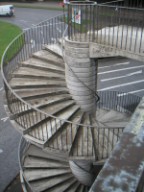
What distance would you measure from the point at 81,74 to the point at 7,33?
65.2ft

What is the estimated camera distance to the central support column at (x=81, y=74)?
705cm

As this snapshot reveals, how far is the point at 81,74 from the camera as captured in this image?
7.30 meters

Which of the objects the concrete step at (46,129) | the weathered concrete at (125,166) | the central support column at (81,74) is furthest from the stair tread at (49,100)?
the weathered concrete at (125,166)

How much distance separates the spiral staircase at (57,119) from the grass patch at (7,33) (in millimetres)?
13510

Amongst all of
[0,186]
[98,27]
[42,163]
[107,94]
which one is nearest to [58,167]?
[42,163]

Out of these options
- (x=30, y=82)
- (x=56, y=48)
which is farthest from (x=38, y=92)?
(x=56, y=48)

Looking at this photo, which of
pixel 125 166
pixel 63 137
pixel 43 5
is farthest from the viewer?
pixel 43 5

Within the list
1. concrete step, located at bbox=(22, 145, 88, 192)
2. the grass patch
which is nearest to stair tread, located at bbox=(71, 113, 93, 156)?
concrete step, located at bbox=(22, 145, 88, 192)

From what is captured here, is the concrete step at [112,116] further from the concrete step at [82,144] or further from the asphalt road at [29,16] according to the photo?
the asphalt road at [29,16]

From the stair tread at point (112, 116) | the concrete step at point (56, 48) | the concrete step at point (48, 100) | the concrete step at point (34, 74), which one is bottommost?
the stair tread at point (112, 116)

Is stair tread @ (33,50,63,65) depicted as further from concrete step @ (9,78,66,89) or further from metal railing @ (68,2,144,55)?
metal railing @ (68,2,144,55)

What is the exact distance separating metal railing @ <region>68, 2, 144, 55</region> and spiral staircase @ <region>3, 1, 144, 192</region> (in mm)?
609

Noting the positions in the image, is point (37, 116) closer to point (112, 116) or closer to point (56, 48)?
point (56, 48)

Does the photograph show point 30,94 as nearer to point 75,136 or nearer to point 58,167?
point 75,136
